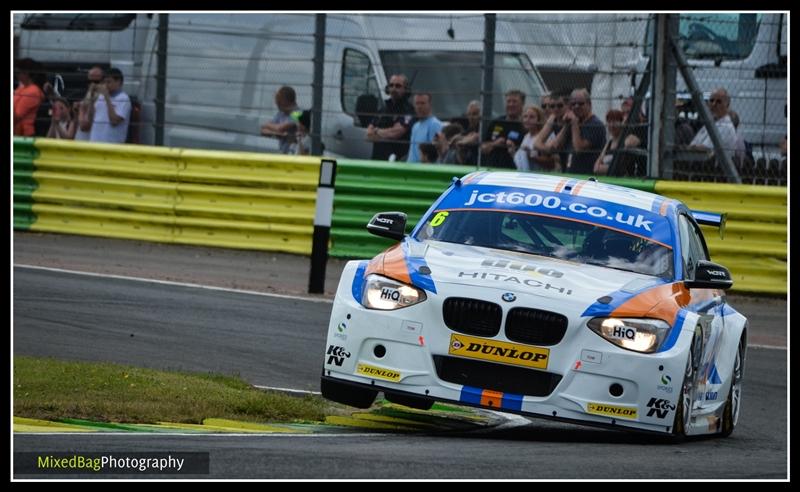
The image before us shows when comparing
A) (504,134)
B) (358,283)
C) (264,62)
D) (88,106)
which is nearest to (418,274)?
(358,283)

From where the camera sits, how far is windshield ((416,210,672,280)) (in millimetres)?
9273

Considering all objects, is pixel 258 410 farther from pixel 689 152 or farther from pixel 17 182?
pixel 17 182

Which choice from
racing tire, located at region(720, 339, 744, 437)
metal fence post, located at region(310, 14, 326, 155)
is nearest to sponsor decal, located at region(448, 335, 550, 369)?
racing tire, located at region(720, 339, 744, 437)

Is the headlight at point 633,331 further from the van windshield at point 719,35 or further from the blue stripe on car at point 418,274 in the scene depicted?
the van windshield at point 719,35

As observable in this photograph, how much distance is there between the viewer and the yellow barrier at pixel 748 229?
53.9 ft

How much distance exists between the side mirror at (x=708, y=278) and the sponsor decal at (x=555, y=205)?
1.48ft

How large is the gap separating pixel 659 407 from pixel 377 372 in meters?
1.50

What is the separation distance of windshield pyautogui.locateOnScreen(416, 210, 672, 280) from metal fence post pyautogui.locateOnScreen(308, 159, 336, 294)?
5953 millimetres

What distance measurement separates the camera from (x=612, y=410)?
8258mm

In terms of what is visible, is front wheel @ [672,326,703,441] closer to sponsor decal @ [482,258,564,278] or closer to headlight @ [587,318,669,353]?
headlight @ [587,318,669,353]

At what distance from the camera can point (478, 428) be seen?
29.9ft

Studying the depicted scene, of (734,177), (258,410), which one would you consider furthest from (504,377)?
(734,177)

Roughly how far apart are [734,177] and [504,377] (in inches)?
361

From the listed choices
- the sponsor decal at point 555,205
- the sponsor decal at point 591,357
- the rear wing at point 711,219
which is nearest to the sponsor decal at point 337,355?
the sponsor decal at point 591,357
